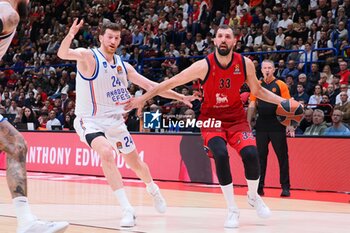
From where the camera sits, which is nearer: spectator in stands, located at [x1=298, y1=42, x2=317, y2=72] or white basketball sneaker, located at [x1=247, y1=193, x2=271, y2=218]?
white basketball sneaker, located at [x1=247, y1=193, x2=271, y2=218]

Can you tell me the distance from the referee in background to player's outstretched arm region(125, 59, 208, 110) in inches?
148

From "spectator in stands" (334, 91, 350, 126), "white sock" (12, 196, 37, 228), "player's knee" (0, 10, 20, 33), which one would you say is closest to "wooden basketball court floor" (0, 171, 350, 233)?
"white sock" (12, 196, 37, 228)

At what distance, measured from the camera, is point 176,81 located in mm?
7555

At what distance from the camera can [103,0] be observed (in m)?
24.9

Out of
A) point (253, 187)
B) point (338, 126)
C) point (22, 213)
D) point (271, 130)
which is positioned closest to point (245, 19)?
point (338, 126)

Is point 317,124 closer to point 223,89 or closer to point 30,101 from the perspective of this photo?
point 223,89

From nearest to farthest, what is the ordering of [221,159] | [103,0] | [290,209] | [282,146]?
[221,159] → [290,209] → [282,146] → [103,0]

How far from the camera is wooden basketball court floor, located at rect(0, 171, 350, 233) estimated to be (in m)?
7.07

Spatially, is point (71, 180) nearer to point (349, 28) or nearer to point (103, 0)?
point (349, 28)

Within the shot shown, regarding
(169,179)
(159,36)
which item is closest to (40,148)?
(169,179)

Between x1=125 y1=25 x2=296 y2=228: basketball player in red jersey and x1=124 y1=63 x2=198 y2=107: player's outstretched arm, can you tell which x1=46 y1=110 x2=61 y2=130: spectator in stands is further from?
x1=125 y1=25 x2=296 y2=228: basketball player in red jersey

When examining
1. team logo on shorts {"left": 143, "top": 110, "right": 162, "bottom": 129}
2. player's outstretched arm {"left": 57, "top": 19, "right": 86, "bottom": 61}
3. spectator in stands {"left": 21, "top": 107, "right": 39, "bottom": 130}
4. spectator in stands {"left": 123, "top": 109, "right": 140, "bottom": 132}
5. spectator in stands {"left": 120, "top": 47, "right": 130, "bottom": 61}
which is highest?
player's outstretched arm {"left": 57, "top": 19, "right": 86, "bottom": 61}

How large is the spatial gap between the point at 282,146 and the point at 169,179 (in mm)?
3298

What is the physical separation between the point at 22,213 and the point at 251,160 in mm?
3106
